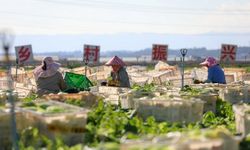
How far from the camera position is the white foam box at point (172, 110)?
517cm

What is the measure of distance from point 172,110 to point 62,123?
53.4 inches

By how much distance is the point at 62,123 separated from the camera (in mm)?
4270

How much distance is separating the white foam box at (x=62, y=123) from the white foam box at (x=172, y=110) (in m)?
1.07

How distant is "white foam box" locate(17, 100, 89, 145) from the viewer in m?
4.26

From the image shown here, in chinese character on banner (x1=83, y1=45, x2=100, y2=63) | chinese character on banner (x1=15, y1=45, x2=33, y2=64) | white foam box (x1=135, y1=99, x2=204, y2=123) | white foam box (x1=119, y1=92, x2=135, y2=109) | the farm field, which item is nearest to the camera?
the farm field

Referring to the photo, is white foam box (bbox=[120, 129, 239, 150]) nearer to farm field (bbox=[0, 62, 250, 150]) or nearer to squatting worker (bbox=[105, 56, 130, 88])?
farm field (bbox=[0, 62, 250, 150])

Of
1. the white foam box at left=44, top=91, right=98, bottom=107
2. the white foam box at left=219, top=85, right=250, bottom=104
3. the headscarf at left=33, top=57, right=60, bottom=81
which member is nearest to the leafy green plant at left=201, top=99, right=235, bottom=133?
the white foam box at left=219, top=85, right=250, bottom=104

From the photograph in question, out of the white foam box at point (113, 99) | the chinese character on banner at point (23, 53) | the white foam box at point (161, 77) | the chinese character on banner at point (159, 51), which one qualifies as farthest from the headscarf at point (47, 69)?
the chinese character on banner at point (159, 51)

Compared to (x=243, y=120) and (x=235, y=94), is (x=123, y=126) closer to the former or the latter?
(x=243, y=120)

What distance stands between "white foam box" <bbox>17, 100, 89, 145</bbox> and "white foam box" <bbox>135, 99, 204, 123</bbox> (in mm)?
1067

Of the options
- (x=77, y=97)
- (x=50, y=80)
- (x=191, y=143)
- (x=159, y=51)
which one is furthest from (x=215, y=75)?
(x=159, y=51)

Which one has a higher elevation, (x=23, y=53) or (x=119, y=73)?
(x=23, y=53)

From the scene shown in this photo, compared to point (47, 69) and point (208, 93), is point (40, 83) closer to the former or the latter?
point (47, 69)

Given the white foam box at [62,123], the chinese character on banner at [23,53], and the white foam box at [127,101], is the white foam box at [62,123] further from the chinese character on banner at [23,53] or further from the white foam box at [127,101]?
the chinese character on banner at [23,53]
